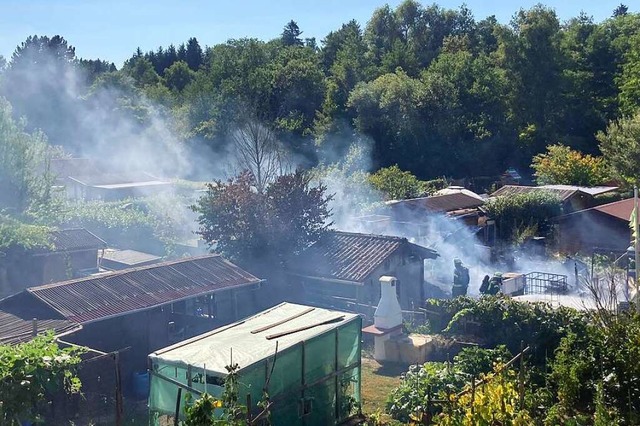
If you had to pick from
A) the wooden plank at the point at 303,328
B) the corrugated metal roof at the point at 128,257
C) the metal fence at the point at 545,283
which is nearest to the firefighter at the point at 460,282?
the metal fence at the point at 545,283

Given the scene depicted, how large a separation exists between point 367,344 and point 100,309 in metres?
5.99

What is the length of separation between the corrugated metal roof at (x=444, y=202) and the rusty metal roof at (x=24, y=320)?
15963 millimetres

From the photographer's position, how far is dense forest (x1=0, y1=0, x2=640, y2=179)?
45.3 metres

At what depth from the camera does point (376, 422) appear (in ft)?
35.0

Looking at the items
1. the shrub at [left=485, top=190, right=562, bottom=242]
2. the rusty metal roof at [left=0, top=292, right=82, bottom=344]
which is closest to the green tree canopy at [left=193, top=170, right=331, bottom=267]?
the rusty metal roof at [left=0, top=292, right=82, bottom=344]

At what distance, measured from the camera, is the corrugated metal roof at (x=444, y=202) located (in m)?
28.2

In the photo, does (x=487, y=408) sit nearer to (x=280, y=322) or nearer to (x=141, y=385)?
(x=280, y=322)

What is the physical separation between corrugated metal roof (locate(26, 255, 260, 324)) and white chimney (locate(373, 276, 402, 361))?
3425 mm

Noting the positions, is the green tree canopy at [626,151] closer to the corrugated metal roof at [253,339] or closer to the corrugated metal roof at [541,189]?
the corrugated metal roof at [541,189]

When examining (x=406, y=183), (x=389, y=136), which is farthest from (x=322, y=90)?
(x=406, y=183)

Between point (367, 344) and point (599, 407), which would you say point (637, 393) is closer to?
point (599, 407)

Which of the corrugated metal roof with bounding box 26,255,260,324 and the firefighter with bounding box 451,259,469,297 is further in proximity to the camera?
the firefighter with bounding box 451,259,469,297

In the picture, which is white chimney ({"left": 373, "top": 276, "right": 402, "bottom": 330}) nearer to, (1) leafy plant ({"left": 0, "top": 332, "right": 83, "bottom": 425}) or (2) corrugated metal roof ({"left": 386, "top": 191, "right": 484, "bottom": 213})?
(1) leafy plant ({"left": 0, "top": 332, "right": 83, "bottom": 425})

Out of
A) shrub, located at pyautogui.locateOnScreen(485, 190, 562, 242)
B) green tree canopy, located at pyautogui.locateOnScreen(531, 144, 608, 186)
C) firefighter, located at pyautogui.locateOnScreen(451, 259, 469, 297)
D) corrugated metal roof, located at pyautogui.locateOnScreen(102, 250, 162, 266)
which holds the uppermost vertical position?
green tree canopy, located at pyautogui.locateOnScreen(531, 144, 608, 186)
